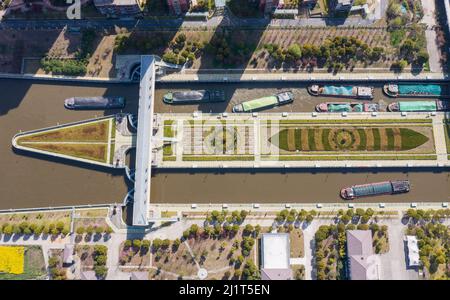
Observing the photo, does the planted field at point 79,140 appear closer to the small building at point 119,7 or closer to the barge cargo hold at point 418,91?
the small building at point 119,7

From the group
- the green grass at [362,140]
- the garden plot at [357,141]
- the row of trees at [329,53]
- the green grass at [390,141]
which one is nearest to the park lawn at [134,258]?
the garden plot at [357,141]

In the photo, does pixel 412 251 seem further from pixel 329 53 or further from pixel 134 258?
pixel 134 258

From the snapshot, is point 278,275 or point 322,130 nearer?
point 278,275

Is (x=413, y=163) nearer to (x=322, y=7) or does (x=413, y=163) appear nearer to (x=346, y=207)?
(x=346, y=207)

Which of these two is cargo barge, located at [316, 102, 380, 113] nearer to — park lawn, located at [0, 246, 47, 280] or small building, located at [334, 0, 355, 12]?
small building, located at [334, 0, 355, 12]

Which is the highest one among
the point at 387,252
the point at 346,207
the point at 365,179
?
the point at 365,179

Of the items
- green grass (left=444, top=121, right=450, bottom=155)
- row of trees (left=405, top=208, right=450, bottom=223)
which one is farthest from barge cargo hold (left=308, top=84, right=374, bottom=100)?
row of trees (left=405, top=208, right=450, bottom=223)
